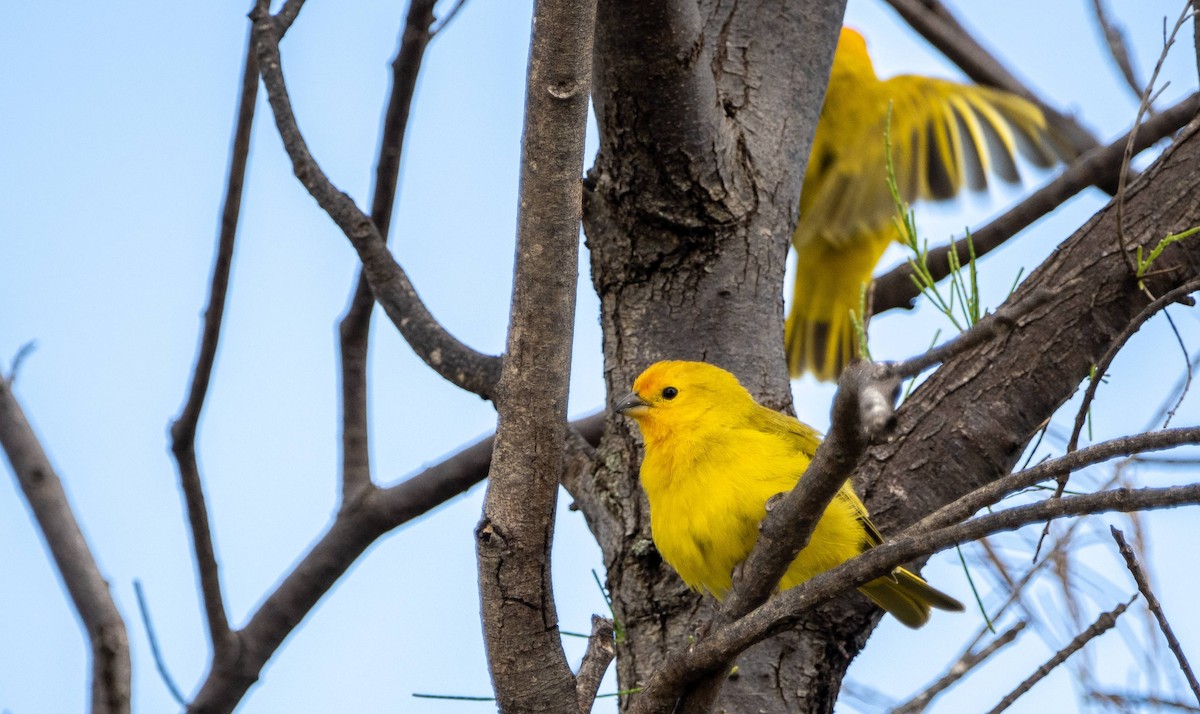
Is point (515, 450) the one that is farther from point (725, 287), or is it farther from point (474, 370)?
point (725, 287)

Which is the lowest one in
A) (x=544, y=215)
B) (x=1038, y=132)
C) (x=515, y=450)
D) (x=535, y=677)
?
(x=535, y=677)

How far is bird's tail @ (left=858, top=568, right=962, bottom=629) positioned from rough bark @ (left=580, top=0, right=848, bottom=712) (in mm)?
278

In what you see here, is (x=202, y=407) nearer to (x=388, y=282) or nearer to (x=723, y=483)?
(x=388, y=282)

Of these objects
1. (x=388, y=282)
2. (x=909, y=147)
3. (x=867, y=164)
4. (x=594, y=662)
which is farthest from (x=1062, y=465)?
(x=909, y=147)

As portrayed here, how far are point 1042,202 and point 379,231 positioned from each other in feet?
7.73

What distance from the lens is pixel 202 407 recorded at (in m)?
3.49

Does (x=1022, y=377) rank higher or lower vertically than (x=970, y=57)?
lower

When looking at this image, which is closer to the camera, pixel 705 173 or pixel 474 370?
pixel 474 370

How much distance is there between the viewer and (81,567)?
2.97 meters

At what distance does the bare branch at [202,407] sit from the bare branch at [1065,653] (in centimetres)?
212

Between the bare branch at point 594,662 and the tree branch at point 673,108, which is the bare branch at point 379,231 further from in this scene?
the bare branch at point 594,662

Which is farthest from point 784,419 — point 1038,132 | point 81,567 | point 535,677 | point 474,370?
point 1038,132

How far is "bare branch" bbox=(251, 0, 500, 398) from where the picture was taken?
3199mm

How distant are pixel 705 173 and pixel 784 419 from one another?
740 millimetres
